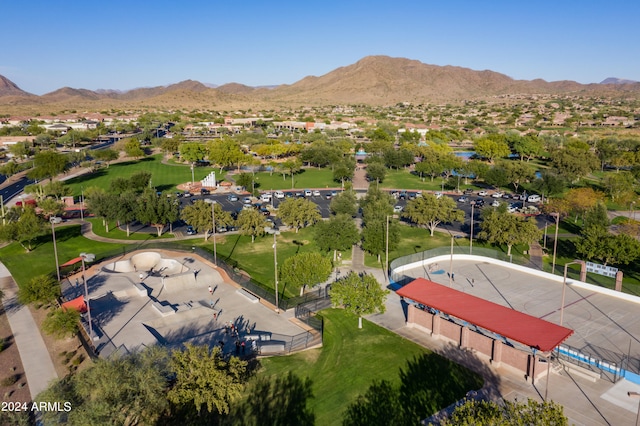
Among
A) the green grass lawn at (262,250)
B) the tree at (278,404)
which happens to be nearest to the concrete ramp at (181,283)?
the green grass lawn at (262,250)

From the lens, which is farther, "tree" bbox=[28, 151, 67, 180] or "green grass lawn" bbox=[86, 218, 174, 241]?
"tree" bbox=[28, 151, 67, 180]

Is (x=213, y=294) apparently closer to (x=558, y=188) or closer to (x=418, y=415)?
(x=418, y=415)

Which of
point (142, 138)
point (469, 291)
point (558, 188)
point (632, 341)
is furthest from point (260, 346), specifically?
point (142, 138)

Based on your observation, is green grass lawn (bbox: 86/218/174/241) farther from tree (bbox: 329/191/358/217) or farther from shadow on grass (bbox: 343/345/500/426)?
shadow on grass (bbox: 343/345/500/426)

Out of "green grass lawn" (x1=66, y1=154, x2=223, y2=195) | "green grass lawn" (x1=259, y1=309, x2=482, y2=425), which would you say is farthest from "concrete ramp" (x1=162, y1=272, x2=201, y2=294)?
"green grass lawn" (x1=66, y1=154, x2=223, y2=195)

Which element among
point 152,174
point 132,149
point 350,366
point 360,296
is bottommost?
point 350,366

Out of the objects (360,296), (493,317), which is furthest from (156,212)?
(493,317)

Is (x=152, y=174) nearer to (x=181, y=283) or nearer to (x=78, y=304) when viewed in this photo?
(x=181, y=283)
